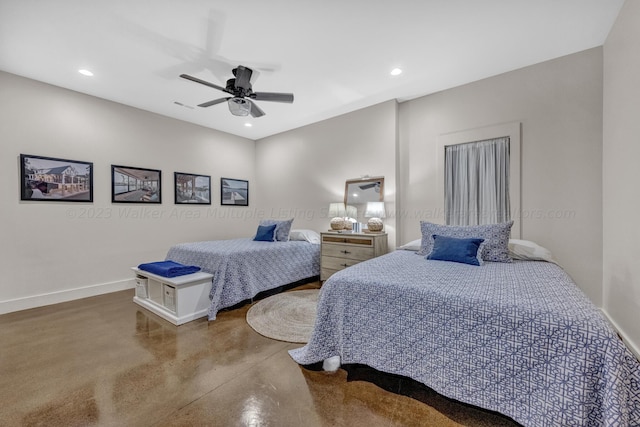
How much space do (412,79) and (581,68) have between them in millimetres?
1640

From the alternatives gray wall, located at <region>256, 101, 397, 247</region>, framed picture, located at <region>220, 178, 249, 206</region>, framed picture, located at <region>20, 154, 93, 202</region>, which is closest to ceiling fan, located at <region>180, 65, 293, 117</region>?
gray wall, located at <region>256, 101, 397, 247</region>

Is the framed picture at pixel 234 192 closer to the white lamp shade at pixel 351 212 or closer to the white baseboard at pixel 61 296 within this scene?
the white baseboard at pixel 61 296

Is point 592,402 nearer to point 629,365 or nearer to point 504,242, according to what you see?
point 629,365

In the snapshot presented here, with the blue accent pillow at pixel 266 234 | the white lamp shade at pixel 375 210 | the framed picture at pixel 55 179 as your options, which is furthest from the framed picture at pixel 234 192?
the white lamp shade at pixel 375 210

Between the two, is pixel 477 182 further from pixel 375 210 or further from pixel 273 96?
pixel 273 96

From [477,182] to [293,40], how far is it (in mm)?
2633

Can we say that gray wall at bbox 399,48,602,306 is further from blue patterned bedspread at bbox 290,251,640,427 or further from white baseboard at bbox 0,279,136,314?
white baseboard at bbox 0,279,136,314

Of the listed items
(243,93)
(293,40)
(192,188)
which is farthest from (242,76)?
(192,188)

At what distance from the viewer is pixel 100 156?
378 cm

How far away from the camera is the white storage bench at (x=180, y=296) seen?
2.74 metres

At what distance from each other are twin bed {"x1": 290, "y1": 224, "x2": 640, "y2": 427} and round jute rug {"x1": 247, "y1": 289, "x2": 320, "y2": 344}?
45 cm

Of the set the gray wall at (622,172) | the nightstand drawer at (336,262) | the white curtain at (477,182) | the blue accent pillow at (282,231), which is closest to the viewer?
the gray wall at (622,172)

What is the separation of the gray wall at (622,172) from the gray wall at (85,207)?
538 centimetres

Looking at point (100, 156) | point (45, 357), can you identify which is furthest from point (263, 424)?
point (100, 156)
